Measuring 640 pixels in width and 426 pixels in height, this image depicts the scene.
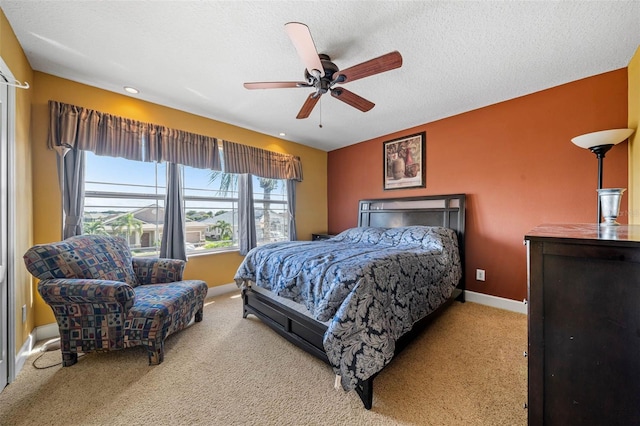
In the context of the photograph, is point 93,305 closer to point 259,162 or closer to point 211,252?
point 211,252

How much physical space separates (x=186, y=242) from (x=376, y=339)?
289 centimetres

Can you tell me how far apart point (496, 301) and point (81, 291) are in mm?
4130

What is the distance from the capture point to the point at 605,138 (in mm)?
2064

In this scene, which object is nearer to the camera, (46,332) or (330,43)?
(330,43)

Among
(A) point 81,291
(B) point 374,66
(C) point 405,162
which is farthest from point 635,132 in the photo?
(A) point 81,291

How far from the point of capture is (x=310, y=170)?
15.8 feet

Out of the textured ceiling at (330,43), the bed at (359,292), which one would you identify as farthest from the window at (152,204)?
the bed at (359,292)

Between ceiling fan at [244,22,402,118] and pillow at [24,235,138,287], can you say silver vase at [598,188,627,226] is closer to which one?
ceiling fan at [244,22,402,118]

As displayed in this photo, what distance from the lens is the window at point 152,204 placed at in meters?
2.72

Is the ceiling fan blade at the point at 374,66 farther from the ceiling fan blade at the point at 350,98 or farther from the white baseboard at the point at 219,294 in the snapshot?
the white baseboard at the point at 219,294

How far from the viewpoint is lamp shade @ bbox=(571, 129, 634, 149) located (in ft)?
6.64

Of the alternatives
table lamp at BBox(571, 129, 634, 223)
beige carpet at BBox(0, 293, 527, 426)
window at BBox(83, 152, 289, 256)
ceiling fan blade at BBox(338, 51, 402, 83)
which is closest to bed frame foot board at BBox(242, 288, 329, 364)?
beige carpet at BBox(0, 293, 527, 426)

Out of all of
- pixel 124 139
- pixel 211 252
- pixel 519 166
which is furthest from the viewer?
pixel 211 252

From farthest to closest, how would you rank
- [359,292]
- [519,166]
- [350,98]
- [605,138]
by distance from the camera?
[519,166] < [350,98] < [605,138] < [359,292]
